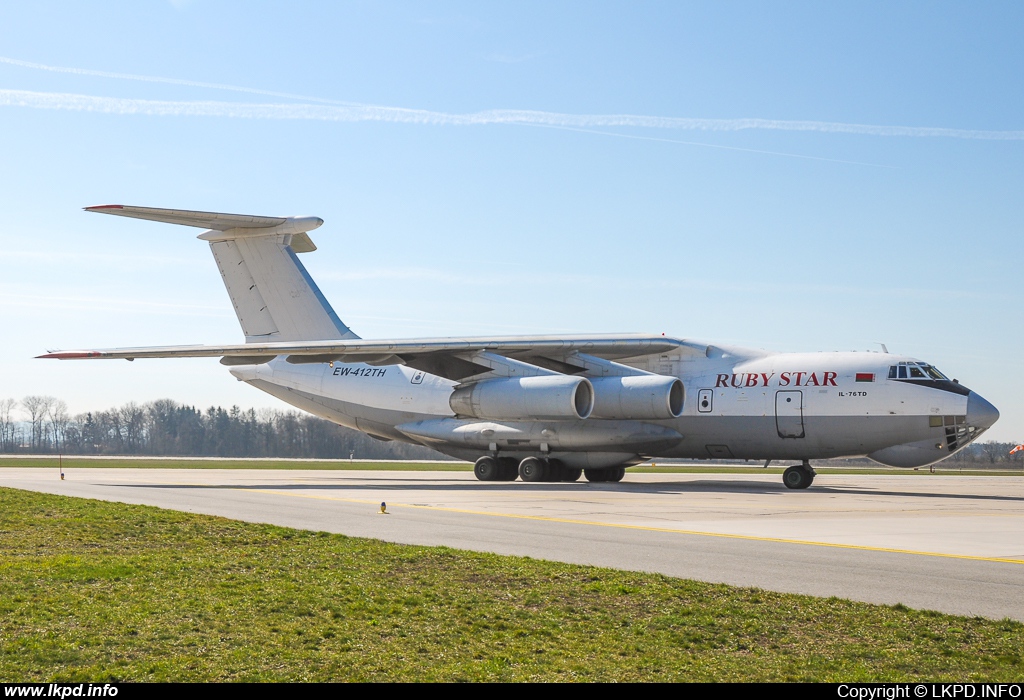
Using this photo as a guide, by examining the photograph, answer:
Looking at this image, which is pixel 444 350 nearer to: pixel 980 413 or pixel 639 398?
pixel 639 398

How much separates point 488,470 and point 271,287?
8.35m

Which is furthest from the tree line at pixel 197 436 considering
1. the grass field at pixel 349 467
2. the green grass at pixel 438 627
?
the green grass at pixel 438 627

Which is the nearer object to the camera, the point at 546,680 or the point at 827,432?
the point at 546,680

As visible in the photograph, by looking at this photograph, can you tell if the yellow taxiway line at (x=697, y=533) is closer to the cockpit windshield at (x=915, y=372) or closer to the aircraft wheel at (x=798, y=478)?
the aircraft wheel at (x=798, y=478)

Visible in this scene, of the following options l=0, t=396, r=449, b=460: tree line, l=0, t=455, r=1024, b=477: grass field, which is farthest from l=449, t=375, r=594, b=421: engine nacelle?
l=0, t=396, r=449, b=460: tree line

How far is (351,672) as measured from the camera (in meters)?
4.75

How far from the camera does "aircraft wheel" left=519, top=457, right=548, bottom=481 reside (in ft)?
80.7

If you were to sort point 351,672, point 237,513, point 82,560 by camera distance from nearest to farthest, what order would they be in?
1. point 351,672
2. point 82,560
3. point 237,513

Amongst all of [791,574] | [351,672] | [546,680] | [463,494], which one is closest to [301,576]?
[351,672]

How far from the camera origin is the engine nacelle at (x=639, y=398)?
22.0 meters

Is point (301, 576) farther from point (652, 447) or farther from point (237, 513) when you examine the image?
point (652, 447)

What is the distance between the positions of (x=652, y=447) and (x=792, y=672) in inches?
753

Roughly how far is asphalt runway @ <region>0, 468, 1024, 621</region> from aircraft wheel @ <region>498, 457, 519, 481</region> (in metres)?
3.81

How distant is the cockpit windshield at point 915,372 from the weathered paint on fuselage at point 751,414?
6.7 inches
